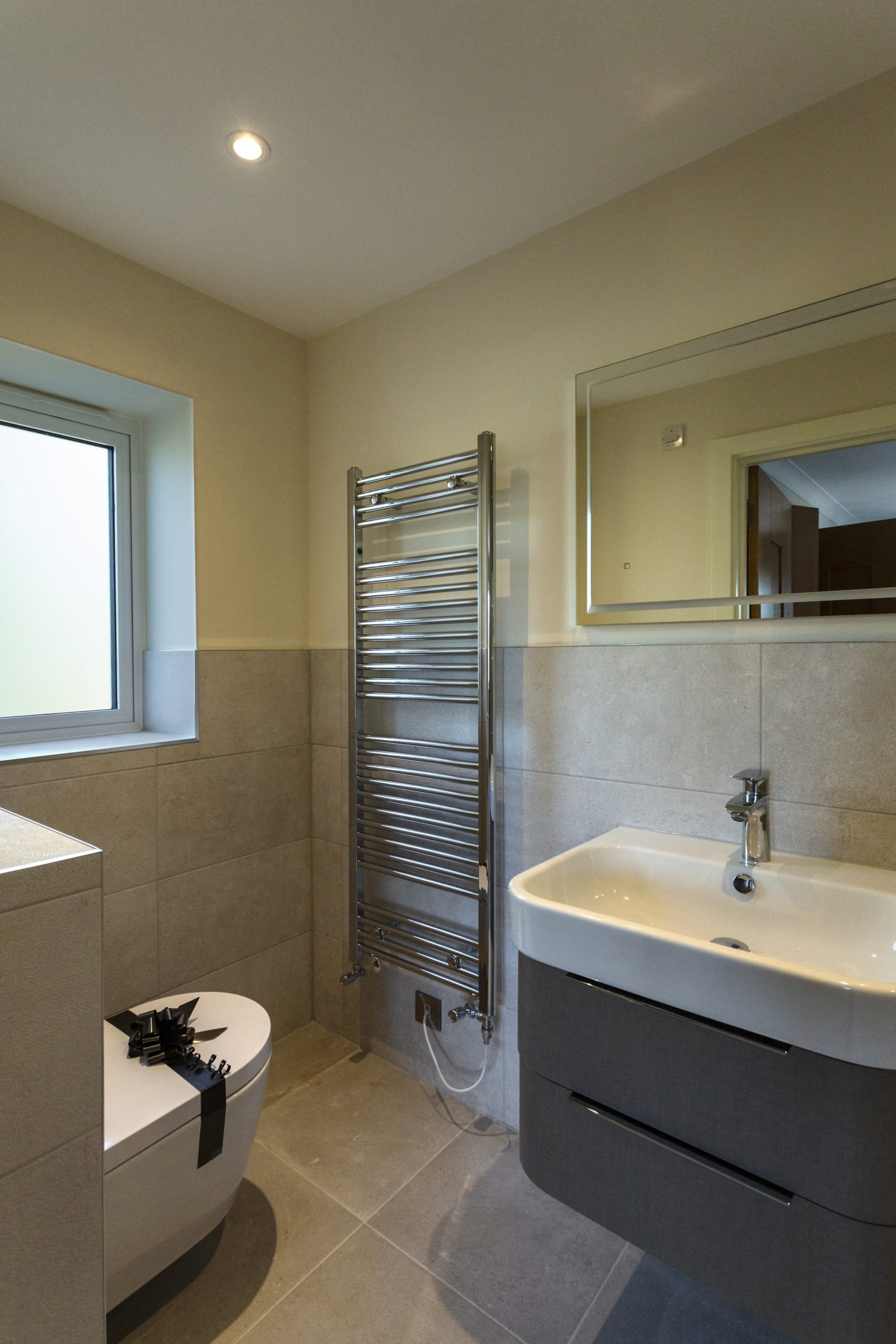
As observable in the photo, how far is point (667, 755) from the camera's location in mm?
1515

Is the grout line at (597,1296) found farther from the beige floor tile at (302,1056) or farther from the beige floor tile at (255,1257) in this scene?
the beige floor tile at (302,1056)

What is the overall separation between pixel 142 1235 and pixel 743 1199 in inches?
39.6

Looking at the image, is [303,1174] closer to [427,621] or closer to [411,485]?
[427,621]

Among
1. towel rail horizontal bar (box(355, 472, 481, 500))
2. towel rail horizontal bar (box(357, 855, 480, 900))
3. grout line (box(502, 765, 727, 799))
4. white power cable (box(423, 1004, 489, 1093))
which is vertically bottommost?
white power cable (box(423, 1004, 489, 1093))

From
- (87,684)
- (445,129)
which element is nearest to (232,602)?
(87,684)

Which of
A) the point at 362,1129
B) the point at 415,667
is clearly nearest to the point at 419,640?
the point at 415,667

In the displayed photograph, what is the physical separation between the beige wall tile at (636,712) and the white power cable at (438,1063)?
0.78 metres

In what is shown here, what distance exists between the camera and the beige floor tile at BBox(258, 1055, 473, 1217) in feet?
5.42

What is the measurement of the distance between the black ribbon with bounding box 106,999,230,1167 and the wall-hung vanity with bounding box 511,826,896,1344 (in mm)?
579

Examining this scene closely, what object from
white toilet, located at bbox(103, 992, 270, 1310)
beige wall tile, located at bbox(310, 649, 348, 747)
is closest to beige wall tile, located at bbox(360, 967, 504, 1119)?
white toilet, located at bbox(103, 992, 270, 1310)

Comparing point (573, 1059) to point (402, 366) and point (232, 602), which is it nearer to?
point (232, 602)

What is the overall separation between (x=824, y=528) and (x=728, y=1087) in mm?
964

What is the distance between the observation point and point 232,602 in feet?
6.79

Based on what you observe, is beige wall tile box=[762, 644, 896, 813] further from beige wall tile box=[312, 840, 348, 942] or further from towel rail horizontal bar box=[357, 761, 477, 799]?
beige wall tile box=[312, 840, 348, 942]
